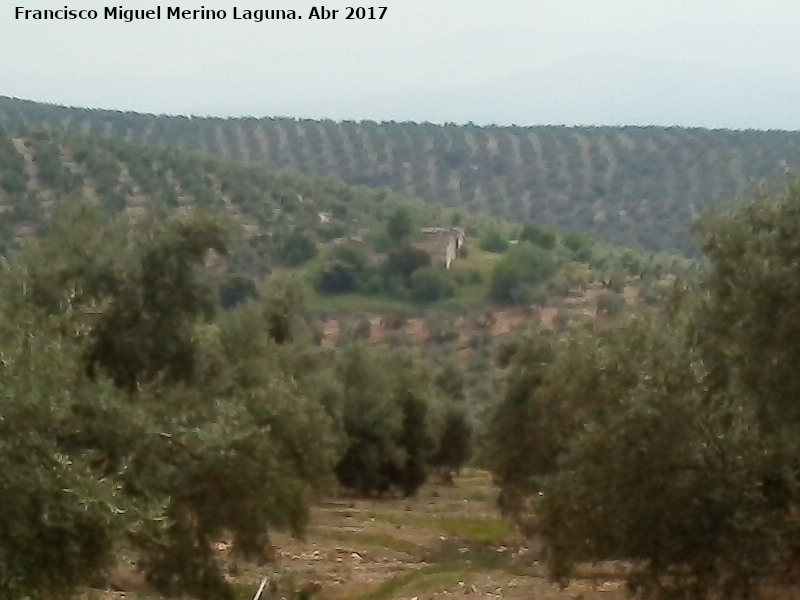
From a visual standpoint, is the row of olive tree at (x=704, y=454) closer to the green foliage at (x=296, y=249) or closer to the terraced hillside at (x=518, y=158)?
the green foliage at (x=296, y=249)

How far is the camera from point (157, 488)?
14.7m

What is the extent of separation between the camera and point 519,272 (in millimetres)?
102125

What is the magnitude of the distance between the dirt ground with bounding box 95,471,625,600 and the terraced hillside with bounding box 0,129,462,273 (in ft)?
80.9

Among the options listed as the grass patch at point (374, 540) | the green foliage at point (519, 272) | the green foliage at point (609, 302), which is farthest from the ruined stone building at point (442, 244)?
the grass patch at point (374, 540)

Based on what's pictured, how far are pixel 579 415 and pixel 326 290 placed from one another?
284 feet

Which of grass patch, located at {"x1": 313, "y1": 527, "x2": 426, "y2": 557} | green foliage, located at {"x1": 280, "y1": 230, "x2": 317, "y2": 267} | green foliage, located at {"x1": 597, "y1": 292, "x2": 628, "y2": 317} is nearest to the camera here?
grass patch, located at {"x1": 313, "y1": 527, "x2": 426, "y2": 557}

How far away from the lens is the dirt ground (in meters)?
22.5

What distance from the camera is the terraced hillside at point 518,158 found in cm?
11531

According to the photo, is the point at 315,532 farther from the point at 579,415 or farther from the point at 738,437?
the point at 738,437

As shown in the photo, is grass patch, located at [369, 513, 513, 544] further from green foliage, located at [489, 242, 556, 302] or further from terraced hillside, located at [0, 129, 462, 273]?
green foliage, located at [489, 242, 556, 302]

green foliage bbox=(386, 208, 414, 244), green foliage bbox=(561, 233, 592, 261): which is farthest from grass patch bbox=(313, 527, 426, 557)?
green foliage bbox=(561, 233, 592, 261)

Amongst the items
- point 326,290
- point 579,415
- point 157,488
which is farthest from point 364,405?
point 326,290

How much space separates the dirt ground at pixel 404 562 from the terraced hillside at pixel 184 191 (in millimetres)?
24651

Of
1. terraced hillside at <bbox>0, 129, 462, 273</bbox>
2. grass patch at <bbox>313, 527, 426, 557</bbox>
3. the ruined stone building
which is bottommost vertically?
grass patch at <bbox>313, 527, 426, 557</bbox>
